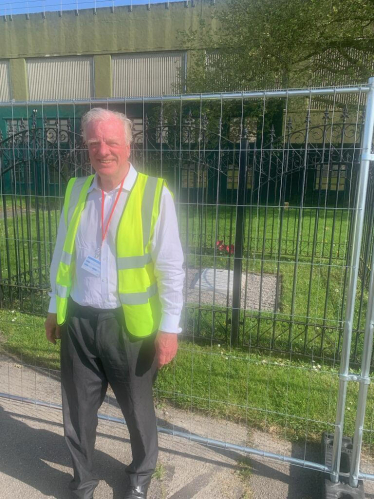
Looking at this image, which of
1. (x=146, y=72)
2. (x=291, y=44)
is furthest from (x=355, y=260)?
(x=146, y=72)

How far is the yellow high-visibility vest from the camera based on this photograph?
2.13m

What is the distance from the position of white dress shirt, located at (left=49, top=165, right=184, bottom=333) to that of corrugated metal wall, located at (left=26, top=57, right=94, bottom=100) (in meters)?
22.1

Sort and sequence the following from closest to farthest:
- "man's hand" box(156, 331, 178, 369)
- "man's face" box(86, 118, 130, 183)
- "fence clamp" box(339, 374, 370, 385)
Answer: "man's face" box(86, 118, 130, 183), "man's hand" box(156, 331, 178, 369), "fence clamp" box(339, 374, 370, 385)

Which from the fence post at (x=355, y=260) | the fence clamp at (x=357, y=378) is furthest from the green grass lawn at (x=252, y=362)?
the fence clamp at (x=357, y=378)

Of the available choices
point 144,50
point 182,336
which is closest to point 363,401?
point 182,336

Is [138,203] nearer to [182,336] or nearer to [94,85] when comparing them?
[182,336]

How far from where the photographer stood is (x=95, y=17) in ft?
73.0

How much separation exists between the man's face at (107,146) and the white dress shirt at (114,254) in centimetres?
9

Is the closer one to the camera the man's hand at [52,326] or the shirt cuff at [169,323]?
the shirt cuff at [169,323]

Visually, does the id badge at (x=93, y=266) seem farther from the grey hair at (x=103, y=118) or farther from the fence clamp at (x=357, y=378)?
the fence clamp at (x=357, y=378)

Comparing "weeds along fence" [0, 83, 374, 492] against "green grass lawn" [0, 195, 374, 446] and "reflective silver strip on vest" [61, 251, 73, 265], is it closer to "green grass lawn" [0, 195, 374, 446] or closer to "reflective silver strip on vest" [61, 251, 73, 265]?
"green grass lawn" [0, 195, 374, 446]

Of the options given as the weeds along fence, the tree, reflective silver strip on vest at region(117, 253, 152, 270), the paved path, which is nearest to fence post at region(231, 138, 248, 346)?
the weeds along fence

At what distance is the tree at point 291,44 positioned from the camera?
11531 mm

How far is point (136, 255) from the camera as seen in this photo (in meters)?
2.15
